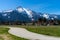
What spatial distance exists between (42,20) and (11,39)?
121048 millimetres

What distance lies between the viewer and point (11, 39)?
1959 cm

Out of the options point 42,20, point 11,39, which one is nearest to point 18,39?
point 11,39

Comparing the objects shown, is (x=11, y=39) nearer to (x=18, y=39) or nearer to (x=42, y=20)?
(x=18, y=39)

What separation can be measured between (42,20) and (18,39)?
397 feet

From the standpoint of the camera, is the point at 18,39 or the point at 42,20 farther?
the point at 42,20

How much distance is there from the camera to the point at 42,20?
140125 millimetres

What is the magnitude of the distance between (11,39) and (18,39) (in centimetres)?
72

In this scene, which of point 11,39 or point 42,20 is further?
point 42,20

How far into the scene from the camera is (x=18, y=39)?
19562 millimetres
